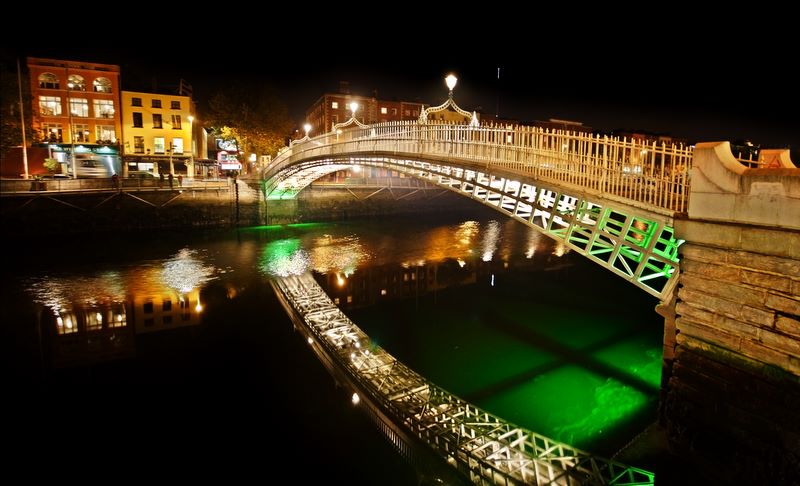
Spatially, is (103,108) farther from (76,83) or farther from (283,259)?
(283,259)

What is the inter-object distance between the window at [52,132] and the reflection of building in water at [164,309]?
31.9m

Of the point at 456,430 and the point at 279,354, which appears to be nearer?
the point at 456,430

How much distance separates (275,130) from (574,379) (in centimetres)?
4197

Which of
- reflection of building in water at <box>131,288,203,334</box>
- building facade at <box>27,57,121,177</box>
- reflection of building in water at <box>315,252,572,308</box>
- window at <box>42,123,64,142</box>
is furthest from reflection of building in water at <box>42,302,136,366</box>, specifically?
window at <box>42,123,64,142</box>

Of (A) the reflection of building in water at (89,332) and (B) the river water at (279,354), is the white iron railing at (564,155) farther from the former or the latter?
(A) the reflection of building in water at (89,332)

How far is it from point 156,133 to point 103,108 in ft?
15.5

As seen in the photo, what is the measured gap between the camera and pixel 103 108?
41219 millimetres

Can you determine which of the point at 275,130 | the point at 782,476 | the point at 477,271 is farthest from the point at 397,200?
the point at 782,476

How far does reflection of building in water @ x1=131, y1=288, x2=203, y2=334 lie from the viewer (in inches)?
551

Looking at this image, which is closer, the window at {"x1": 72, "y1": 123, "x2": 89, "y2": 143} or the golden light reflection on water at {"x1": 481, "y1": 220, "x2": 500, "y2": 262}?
the golden light reflection on water at {"x1": 481, "y1": 220, "x2": 500, "y2": 262}

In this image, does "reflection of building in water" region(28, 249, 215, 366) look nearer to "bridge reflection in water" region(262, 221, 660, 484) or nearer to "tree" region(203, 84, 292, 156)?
"bridge reflection in water" region(262, 221, 660, 484)

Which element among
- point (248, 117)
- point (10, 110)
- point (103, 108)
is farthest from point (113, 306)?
point (103, 108)

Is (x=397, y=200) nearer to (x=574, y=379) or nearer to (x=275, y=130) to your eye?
(x=275, y=130)

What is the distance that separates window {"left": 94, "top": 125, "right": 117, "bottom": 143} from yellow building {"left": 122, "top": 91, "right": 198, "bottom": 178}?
83cm
